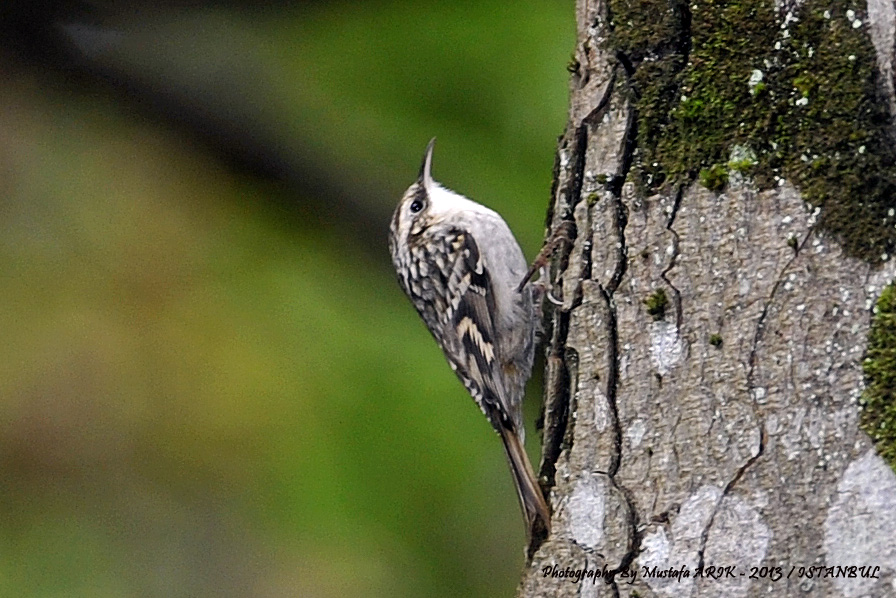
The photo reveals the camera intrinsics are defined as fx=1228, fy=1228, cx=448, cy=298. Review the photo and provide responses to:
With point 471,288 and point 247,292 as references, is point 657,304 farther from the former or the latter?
point 471,288

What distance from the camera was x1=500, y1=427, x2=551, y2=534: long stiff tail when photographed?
6.79 ft

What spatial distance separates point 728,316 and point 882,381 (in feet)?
0.80

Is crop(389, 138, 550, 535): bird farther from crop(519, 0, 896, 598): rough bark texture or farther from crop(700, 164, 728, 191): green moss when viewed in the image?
crop(700, 164, 728, 191): green moss

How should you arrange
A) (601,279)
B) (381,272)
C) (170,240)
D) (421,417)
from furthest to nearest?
(170,240), (381,272), (421,417), (601,279)

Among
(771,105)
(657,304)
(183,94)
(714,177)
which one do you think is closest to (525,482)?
(657,304)

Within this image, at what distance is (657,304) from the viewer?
1.91 metres

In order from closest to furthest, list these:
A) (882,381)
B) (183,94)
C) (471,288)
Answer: (882,381), (183,94), (471,288)

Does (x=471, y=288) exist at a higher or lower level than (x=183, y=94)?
lower

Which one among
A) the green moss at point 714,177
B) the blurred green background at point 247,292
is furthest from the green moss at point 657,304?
the blurred green background at point 247,292

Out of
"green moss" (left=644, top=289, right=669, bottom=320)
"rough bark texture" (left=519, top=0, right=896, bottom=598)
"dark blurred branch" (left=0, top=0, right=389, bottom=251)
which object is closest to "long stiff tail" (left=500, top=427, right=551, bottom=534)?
"rough bark texture" (left=519, top=0, right=896, bottom=598)

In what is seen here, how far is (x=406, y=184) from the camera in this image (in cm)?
278

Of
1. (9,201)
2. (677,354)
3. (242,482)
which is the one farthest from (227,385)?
(677,354)

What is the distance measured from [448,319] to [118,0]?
133 cm

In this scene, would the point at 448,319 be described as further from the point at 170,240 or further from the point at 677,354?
the point at 677,354
